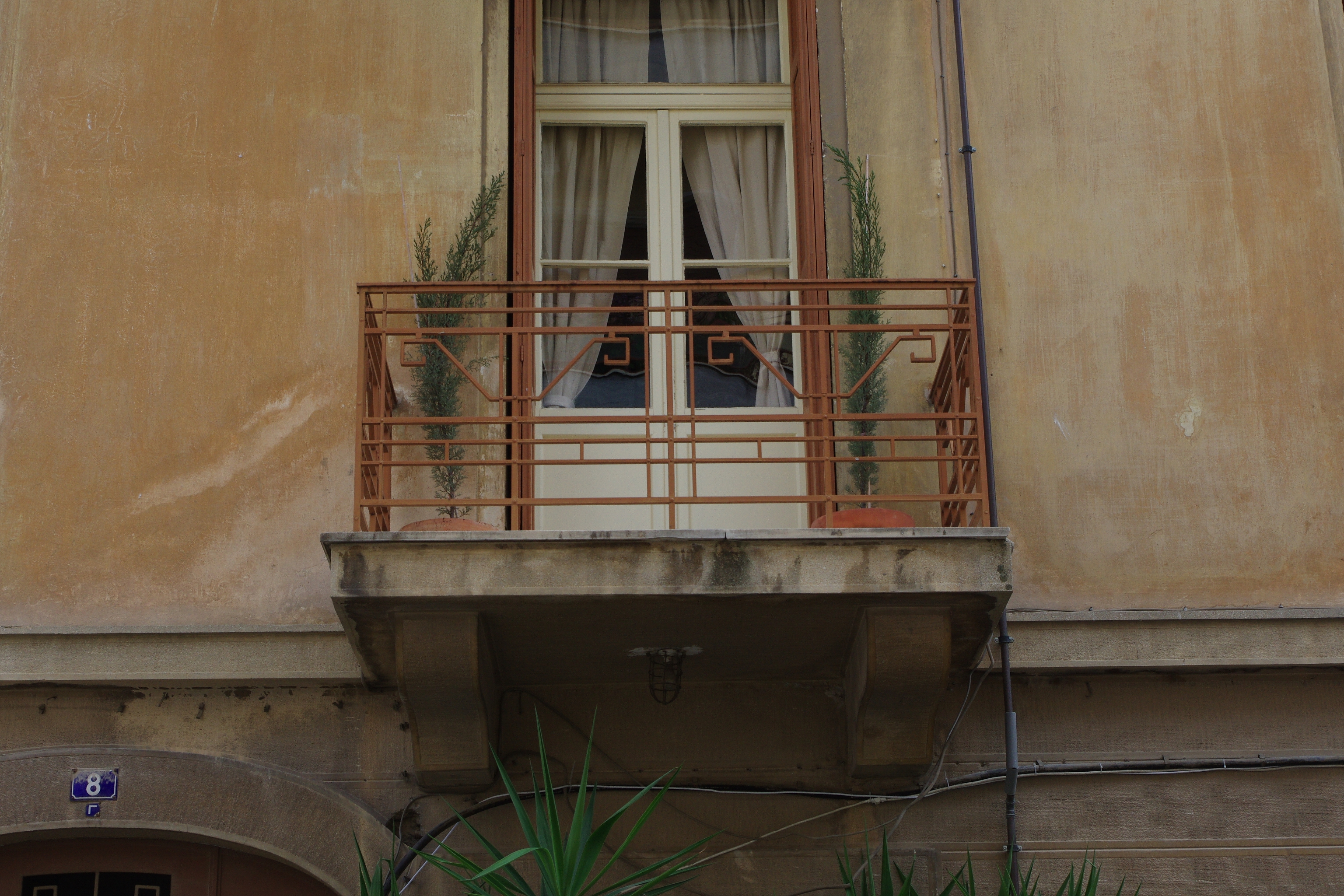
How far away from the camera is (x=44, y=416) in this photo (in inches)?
244

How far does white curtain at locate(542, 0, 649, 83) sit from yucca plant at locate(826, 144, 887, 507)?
126 centimetres

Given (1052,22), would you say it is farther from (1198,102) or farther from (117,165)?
(117,165)

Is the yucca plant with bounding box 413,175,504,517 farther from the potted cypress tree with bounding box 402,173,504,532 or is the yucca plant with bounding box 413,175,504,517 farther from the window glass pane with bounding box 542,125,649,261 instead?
the window glass pane with bounding box 542,125,649,261

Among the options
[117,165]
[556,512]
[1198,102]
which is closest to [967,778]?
[556,512]

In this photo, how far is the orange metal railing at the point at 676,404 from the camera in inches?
212

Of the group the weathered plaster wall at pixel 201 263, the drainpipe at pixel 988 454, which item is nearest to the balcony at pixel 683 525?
the drainpipe at pixel 988 454

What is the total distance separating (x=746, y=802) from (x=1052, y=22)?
391cm

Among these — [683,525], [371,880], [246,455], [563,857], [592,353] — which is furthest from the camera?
[592,353]

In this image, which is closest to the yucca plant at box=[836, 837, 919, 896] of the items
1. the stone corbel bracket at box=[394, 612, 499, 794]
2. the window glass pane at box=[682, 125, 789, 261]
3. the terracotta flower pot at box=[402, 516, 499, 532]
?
the stone corbel bracket at box=[394, 612, 499, 794]

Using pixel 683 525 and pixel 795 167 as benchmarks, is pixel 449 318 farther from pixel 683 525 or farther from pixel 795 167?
pixel 795 167

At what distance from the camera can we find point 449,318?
6.20 meters

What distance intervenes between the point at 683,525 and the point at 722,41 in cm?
259

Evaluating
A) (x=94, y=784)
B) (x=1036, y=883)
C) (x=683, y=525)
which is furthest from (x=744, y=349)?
(x=94, y=784)

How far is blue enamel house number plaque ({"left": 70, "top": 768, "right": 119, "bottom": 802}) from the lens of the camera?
5672 millimetres
